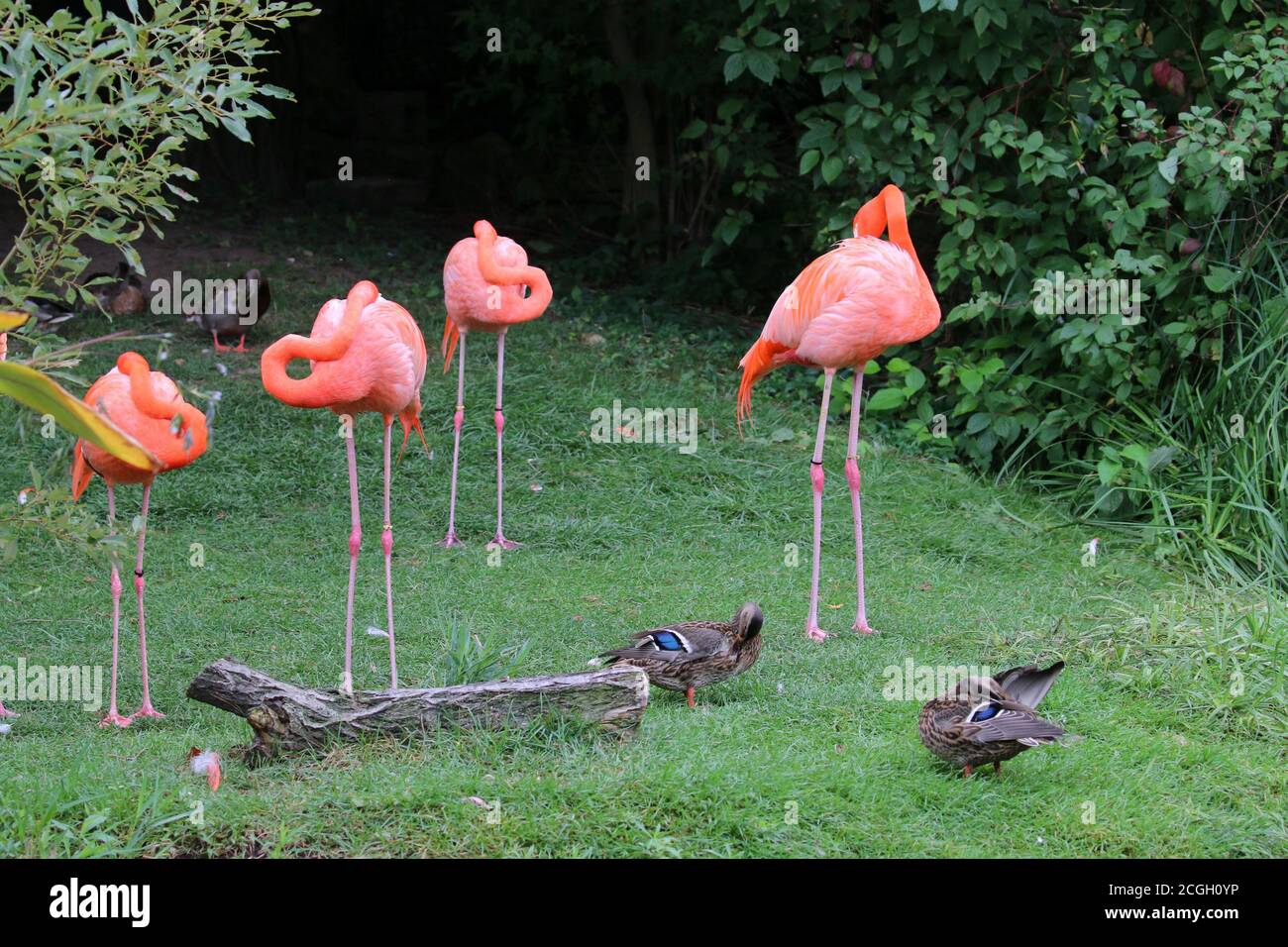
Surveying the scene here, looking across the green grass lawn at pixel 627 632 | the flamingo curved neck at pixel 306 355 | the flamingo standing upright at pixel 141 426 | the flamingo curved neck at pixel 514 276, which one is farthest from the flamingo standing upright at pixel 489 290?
the flamingo standing upright at pixel 141 426

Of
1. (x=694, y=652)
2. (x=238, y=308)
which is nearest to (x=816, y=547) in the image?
(x=694, y=652)

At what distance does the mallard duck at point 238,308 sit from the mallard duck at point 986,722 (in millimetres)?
6372

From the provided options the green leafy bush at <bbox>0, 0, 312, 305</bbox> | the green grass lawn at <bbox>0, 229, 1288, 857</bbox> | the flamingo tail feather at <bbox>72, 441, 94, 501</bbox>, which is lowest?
the green grass lawn at <bbox>0, 229, 1288, 857</bbox>

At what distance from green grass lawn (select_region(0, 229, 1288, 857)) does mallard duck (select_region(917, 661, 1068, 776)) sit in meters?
0.12

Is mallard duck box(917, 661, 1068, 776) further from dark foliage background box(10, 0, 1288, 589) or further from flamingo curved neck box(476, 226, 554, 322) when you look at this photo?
flamingo curved neck box(476, 226, 554, 322)

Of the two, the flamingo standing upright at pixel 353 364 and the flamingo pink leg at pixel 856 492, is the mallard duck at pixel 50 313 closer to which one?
the flamingo standing upright at pixel 353 364

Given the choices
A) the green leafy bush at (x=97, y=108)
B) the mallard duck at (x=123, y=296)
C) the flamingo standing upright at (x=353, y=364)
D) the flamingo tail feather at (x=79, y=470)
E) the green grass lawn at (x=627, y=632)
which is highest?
the green leafy bush at (x=97, y=108)

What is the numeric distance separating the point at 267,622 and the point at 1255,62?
585 cm

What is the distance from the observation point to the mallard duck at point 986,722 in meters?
4.11

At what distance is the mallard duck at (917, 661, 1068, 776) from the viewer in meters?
4.11

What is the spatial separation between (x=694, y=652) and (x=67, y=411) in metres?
2.82

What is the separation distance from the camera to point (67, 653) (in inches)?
221

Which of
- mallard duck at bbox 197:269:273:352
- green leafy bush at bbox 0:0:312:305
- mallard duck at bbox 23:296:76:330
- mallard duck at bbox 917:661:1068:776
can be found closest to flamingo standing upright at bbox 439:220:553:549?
mallard duck at bbox 197:269:273:352

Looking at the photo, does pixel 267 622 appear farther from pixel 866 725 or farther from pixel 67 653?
pixel 866 725
